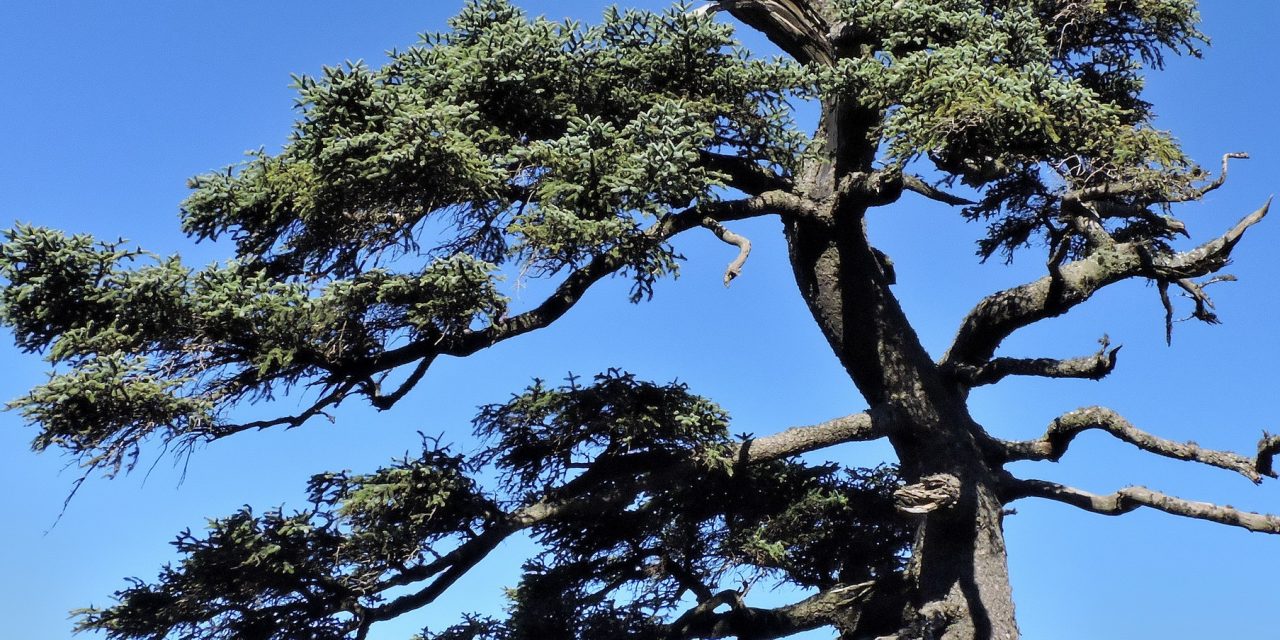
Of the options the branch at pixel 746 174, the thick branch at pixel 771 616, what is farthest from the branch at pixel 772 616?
the branch at pixel 746 174

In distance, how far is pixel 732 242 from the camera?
11789 millimetres

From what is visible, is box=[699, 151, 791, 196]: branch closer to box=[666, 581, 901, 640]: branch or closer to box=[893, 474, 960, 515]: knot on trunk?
box=[893, 474, 960, 515]: knot on trunk

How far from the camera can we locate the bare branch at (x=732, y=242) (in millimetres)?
11305

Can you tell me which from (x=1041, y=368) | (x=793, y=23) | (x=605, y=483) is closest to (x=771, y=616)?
(x=605, y=483)

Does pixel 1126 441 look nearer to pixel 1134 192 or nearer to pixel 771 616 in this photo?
pixel 1134 192

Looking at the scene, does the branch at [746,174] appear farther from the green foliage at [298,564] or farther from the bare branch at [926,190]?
the green foliage at [298,564]

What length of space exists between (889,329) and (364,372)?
580cm

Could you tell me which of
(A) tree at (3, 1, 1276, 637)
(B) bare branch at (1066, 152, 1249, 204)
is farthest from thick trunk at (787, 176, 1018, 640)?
(B) bare branch at (1066, 152, 1249, 204)

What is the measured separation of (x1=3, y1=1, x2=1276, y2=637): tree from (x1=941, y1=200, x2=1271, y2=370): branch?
0.04 metres

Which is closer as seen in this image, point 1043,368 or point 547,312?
point 547,312

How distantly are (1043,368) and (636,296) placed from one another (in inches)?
188

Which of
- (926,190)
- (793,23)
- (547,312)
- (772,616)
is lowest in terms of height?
(772,616)

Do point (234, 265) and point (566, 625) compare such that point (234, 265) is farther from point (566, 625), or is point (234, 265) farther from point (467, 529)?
point (566, 625)

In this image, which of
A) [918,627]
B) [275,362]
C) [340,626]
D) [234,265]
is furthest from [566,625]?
[234,265]
